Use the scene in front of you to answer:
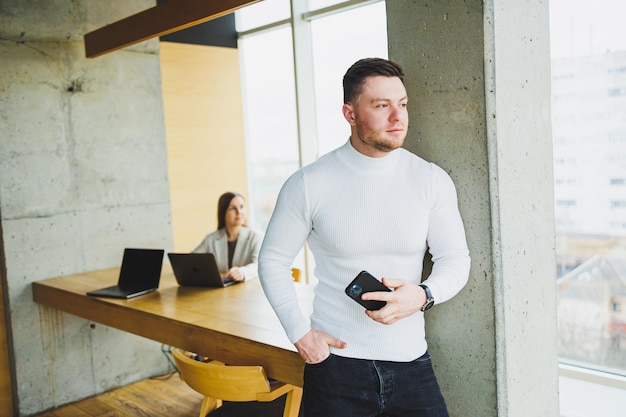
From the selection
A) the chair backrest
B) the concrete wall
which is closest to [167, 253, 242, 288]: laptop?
the concrete wall

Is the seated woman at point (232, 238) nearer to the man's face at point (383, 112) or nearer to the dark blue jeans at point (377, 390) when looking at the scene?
the dark blue jeans at point (377, 390)

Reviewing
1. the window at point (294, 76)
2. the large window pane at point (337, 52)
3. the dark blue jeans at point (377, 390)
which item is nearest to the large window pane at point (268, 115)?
the window at point (294, 76)

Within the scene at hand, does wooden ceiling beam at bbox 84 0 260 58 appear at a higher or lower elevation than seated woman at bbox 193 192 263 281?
higher

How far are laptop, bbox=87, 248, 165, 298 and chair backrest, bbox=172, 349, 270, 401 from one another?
4.36 ft

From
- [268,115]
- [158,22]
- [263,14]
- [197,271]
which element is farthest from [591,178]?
[263,14]

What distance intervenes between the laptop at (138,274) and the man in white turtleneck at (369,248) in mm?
1902

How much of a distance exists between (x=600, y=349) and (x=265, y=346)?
2.55m

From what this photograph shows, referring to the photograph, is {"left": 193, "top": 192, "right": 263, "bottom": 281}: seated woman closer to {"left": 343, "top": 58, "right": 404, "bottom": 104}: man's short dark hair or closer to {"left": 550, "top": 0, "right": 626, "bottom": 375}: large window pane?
{"left": 550, "top": 0, "right": 626, "bottom": 375}: large window pane

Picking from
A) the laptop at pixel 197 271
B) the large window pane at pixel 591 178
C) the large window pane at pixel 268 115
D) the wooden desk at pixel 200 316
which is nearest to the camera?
the wooden desk at pixel 200 316

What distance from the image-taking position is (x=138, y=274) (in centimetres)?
375

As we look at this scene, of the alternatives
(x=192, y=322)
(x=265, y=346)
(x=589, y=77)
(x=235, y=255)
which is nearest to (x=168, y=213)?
(x=235, y=255)

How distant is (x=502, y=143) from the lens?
77.4 inches

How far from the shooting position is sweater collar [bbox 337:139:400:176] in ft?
6.16

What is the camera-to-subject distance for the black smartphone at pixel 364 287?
68.1 inches
